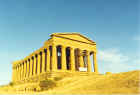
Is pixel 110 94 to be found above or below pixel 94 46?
below

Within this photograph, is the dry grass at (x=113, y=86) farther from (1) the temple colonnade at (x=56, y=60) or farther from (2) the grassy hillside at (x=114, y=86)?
(1) the temple colonnade at (x=56, y=60)

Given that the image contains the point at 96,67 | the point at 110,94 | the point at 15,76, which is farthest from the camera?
the point at 15,76

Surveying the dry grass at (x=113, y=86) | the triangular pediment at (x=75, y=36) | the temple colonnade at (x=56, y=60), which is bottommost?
the dry grass at (x=113, y=86)

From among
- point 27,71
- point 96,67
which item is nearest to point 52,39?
point 96,67

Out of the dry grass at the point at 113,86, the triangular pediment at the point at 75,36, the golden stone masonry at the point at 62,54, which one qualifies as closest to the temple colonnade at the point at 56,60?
the golden stone masonry at the point at 62,54

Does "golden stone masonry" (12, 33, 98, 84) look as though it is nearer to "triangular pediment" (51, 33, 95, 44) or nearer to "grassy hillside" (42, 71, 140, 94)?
"triangular pediment" (51, 33, 95, 44)

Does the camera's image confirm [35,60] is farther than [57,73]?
Yes

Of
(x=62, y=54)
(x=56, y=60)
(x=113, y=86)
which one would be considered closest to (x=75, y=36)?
(x=62, y=54)

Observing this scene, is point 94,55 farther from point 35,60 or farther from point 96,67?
point 35,60

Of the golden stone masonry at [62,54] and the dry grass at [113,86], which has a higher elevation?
the golden stone masonry at [62,54]

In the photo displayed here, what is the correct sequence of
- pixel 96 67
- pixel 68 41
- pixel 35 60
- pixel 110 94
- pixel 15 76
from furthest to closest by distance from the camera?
pixel 15 76 < pixel 35 60 < pixel 96 67 < pixel 68 41 < pixel 110 94

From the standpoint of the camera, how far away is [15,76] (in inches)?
3063

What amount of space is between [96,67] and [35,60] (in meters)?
22.1

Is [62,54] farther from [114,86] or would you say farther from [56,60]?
[114,86]
